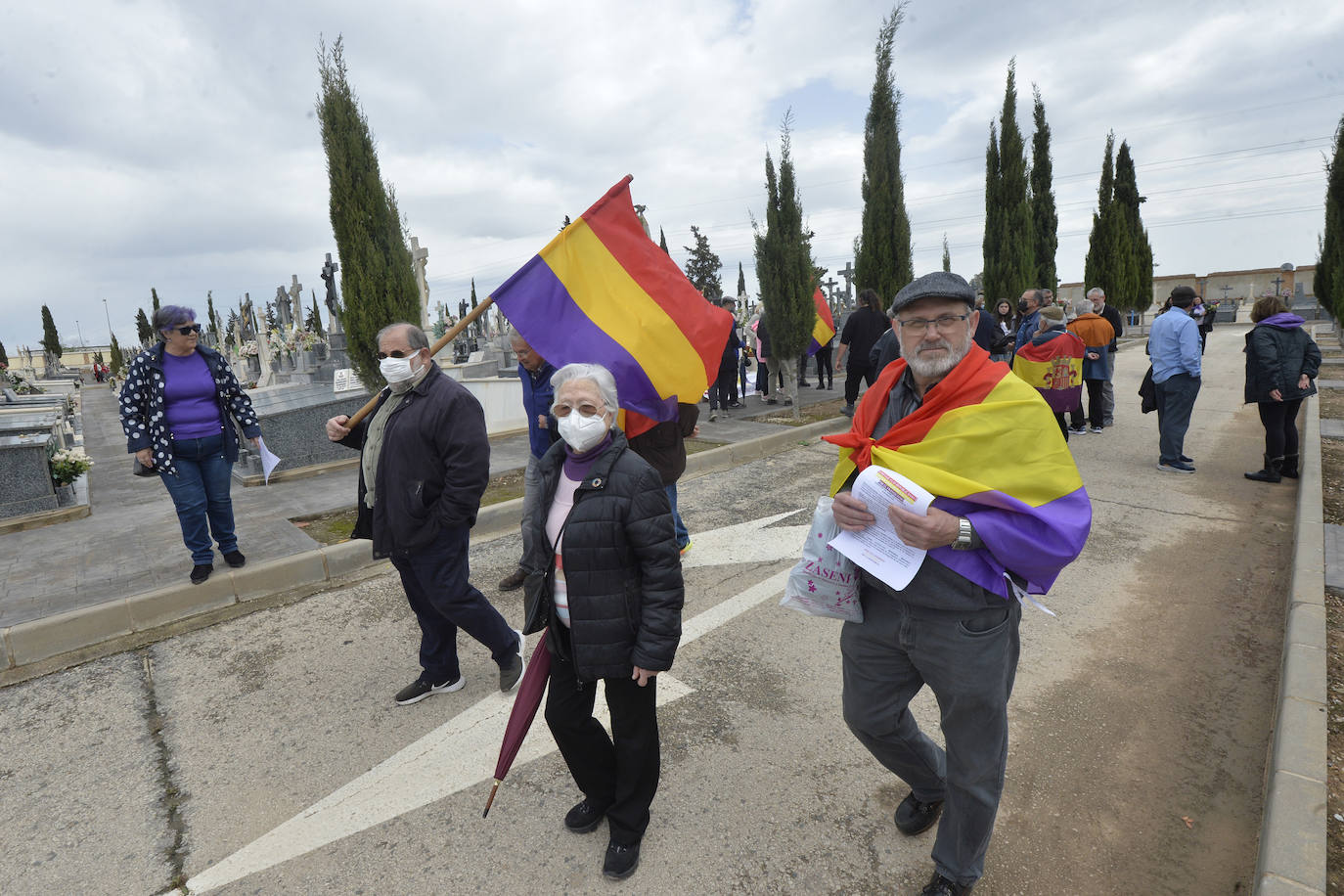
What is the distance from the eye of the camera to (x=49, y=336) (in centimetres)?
6359

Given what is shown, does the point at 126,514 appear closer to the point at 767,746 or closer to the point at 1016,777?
the point at 767,746

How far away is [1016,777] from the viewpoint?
2898mm

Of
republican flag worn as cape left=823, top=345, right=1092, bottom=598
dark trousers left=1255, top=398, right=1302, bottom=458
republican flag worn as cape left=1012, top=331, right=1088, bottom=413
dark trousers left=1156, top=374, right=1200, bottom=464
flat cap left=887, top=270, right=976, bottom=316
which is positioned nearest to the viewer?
republican flag worn as cape left=823, top=345, right=1092, bottom=598

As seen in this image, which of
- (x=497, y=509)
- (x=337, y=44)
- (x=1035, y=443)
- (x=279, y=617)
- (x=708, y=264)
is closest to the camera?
(x=1035, y=443)

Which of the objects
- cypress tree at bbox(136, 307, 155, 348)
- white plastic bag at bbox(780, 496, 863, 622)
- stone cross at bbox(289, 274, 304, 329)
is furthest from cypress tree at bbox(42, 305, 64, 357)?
white plastic bag at bbox(780, 496, 863, 622)

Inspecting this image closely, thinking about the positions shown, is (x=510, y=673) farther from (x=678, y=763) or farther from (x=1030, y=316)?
(x=1030, y=316)

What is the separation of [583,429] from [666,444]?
2.51 meters

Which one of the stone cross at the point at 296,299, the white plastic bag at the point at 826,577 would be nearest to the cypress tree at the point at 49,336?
the stone cross at the point at 296,299

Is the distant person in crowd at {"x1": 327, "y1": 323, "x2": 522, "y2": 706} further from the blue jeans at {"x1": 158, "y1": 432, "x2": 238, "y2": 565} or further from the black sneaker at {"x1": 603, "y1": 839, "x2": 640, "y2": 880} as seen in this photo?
the blue jeans at {"x1": 158, "y1": 432, "x2": 238, "y2": 565}

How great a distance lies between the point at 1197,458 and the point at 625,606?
8.50 m

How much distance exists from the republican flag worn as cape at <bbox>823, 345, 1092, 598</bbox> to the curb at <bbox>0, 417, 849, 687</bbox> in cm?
480

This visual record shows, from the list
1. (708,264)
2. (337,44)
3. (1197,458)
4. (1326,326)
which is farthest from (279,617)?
(1326,326)

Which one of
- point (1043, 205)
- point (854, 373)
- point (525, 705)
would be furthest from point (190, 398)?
point (1043, 205)

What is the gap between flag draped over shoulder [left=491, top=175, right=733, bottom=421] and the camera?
4.15 m
